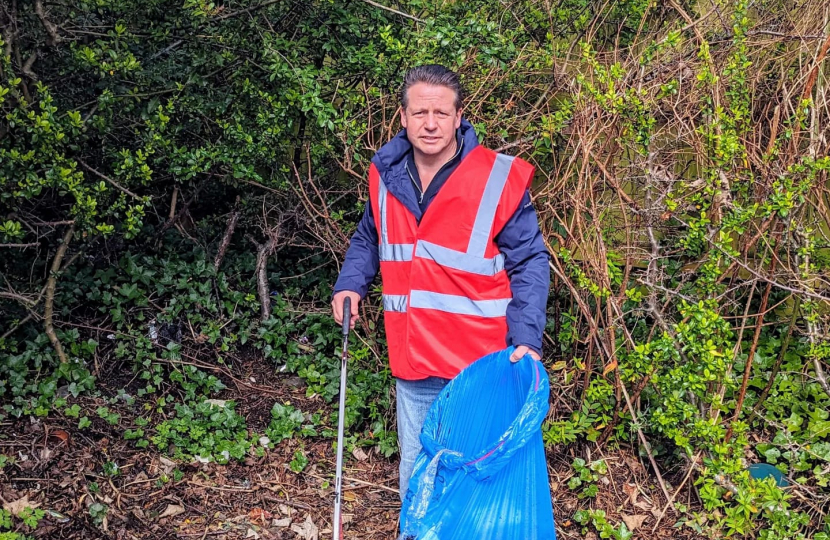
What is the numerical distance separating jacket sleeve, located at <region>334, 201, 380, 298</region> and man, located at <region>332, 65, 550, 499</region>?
16 cm

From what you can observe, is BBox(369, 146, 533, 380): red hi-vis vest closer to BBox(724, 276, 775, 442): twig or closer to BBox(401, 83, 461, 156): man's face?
BBox(401, 83, 461, 156): man's face

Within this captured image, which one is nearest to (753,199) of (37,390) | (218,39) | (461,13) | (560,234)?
(560,234)

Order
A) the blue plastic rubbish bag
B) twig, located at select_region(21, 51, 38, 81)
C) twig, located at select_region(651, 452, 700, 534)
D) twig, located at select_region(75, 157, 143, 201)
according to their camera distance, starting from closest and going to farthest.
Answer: the blue plastic rubbish bag
twig, located at select_region(651, 452, 700, 534)
twig, located at select_region(21, 51, 38, 81)
twig, located at select_region(75, 157, 143, 201)

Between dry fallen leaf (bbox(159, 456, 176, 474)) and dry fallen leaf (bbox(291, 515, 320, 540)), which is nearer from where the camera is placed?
dry fallen leaf (bbox(291, 515, 320, 540))

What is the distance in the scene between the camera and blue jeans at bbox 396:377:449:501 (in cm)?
326

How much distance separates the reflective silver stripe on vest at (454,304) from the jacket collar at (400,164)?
0.32 meters

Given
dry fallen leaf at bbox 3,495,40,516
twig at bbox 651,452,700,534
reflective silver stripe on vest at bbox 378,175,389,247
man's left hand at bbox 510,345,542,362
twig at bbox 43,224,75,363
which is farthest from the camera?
twig at bbox 43,224,75,363

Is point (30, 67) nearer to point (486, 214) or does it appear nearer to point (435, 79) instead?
point (435, 79)

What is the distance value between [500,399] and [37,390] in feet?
9.40

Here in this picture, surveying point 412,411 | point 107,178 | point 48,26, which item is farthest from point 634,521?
point 48,26

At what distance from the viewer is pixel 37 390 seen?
438cm

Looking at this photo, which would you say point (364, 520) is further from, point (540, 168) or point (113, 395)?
point (540, 168)

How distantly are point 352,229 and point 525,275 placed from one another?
1.81 m

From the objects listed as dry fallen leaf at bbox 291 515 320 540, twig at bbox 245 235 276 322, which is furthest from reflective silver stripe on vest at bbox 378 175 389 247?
twig at bbox 245 235 276 322
